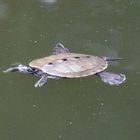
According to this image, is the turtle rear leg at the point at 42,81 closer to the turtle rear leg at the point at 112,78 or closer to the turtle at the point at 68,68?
the turtle at the point at 68,68

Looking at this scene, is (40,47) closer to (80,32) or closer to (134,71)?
(80,32)

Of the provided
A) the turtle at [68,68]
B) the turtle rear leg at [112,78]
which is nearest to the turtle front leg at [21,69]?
the turtle at [68,68]

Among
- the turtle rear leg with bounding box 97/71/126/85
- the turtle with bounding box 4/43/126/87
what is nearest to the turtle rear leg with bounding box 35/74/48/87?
the turtle with bounding box 4/43/126/87

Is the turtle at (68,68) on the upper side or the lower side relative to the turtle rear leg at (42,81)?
upper

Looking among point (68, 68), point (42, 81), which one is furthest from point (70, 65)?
point (42, 81)

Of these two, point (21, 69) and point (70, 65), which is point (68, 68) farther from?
point (21, 69)
